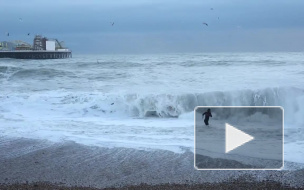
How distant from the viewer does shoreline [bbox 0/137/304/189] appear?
6035 millimetres

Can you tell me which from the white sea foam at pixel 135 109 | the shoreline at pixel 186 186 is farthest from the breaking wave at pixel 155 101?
the shoreline at pixel 186 186

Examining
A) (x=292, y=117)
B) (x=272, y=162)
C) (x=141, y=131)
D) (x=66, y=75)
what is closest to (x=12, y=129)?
(x=141, y=131)

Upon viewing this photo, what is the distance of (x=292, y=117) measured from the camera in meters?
11.6

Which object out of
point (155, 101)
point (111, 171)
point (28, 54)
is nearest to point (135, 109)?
point (155, 101)

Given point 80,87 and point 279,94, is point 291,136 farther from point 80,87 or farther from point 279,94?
point 80,87

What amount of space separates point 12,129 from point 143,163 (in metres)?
4.59
